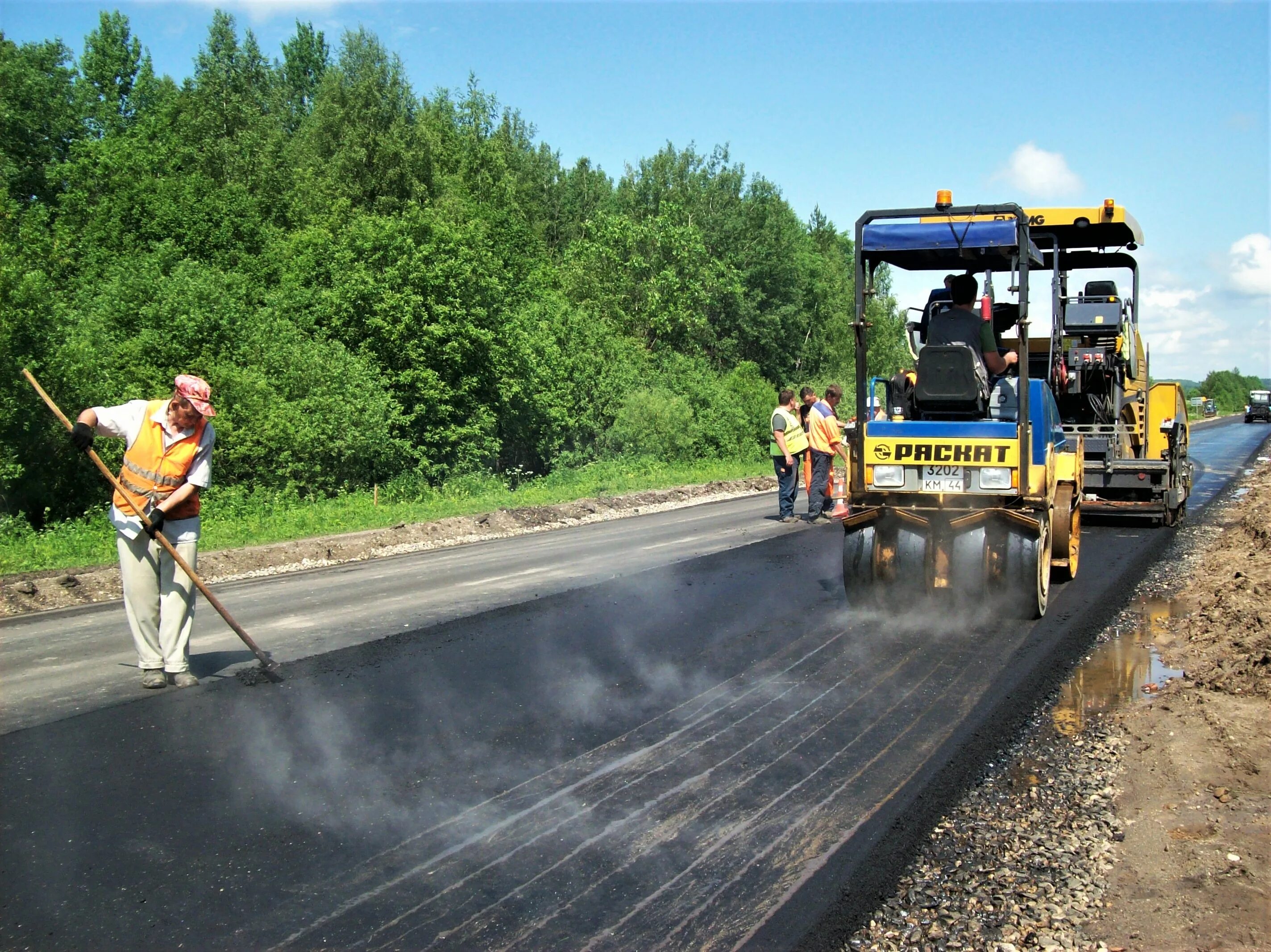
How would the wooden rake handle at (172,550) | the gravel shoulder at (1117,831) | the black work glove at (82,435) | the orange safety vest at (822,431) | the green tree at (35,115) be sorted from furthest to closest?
the green tree at (35,115)
the orange safety vest at (822,431)
the wooden rake handle at (172,550)
the black work glove at (82,435)
the gravel shoulder at (1117,831)

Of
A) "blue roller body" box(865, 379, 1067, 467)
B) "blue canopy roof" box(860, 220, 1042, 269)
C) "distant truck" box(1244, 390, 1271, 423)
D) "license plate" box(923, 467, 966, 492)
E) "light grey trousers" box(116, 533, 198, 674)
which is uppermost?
"blue canopy roof" box(860, 220, 1042, 269)

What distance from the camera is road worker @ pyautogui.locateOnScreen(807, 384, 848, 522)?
581 inches

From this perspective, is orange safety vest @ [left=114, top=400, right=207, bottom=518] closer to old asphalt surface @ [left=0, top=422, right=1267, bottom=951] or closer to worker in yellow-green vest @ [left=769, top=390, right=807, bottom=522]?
old asphalt surface @ [left=0, top=422, right=1267, bottom=951]

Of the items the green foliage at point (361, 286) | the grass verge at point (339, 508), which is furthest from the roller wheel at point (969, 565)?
the green foliage at point (361, 286)

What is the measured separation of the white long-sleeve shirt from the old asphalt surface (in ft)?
3.26

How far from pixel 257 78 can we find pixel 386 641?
5121 centimetres

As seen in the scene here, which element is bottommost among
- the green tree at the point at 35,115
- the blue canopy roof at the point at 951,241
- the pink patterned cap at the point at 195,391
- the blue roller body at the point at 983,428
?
the blue roller body at the point at 983,428

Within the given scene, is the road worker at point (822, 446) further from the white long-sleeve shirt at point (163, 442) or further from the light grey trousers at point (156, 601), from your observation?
the light grey trousers at point (156, 601)

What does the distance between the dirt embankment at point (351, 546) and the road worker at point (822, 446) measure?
390cm

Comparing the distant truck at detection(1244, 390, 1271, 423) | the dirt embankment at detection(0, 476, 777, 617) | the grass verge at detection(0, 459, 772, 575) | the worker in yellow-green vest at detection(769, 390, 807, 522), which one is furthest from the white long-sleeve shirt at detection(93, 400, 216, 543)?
the distant truck at detection(1244, 390, 1271, 423)

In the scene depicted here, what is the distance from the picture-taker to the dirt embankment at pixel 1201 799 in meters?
3.53

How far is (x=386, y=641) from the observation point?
749 cm

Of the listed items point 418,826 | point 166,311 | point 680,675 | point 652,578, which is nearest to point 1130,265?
point 652,578

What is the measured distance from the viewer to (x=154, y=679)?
6.35m
